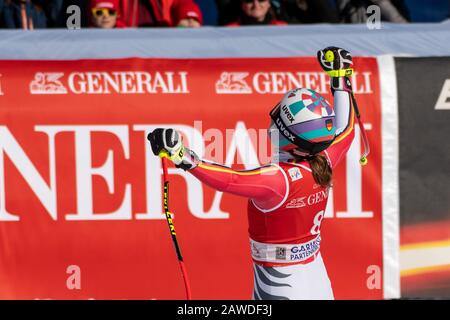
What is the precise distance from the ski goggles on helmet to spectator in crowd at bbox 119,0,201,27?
3266mm

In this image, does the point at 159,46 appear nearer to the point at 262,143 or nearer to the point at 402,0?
the point at 262,143

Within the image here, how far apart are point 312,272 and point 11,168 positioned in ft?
7.74

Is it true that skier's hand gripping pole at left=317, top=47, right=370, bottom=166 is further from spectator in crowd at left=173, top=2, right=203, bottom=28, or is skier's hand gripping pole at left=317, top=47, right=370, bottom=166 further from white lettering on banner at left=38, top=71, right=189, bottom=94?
spectator in crowd at left=173, top=2, right=203, bottom=28

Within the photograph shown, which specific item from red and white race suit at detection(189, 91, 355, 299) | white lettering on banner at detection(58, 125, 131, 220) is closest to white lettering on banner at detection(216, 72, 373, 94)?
white lettering on banner at detection(58, 125, 131, 220)

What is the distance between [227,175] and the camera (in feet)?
17.9

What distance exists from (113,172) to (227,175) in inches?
79.9

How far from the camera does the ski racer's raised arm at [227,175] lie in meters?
5.28

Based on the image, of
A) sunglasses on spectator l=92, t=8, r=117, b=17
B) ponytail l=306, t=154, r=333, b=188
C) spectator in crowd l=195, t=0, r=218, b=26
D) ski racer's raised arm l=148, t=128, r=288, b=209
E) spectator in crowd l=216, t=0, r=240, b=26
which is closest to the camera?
ski racer's raised arm l=148, t=128, r=288, b=209

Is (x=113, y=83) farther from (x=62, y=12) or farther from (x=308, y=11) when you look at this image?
(x=308, y=11)

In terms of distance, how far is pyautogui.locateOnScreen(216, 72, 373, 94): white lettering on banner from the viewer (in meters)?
7.32

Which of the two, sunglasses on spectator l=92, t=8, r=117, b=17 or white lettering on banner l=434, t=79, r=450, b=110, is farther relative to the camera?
sunglasses on spectator l=92, t=8, r=117, b=17

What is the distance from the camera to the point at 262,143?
7.42 metres
